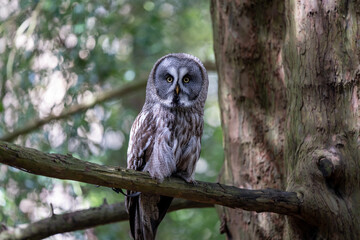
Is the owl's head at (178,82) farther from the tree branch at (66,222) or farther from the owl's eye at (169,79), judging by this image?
the tree branch at (66,222)

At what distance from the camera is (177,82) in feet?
12.2

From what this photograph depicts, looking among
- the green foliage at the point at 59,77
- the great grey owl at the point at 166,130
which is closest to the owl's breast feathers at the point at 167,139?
the great grey owl at the point at 166,130

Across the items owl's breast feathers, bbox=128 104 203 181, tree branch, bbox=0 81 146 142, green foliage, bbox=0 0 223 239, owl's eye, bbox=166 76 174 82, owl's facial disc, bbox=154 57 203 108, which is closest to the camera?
owl's breast feathers, bbox=128 104 203 181

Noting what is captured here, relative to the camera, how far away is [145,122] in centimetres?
360

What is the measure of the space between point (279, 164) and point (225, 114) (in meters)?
0.66

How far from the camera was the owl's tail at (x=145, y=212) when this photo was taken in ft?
12.2

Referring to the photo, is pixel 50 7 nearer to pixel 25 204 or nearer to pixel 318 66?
pixel 25 204

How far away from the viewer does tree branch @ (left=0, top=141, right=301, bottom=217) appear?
234cm

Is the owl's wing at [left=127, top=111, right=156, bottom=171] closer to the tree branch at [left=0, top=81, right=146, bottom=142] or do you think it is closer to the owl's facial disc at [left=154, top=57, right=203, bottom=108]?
the owl's facial disc at [left=154, top=57, right=203, bottom=108]

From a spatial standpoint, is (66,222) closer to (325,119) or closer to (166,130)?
(166,130)

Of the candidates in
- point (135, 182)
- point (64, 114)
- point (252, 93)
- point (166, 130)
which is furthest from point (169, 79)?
point (64, 114)

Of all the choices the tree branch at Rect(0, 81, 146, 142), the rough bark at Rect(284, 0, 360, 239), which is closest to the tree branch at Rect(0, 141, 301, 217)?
the rough bark at Rect(284, 0, 360, 239)

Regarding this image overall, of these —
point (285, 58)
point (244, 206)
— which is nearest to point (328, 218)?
point (244, 206)

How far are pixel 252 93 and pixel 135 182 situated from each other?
1.64 m
